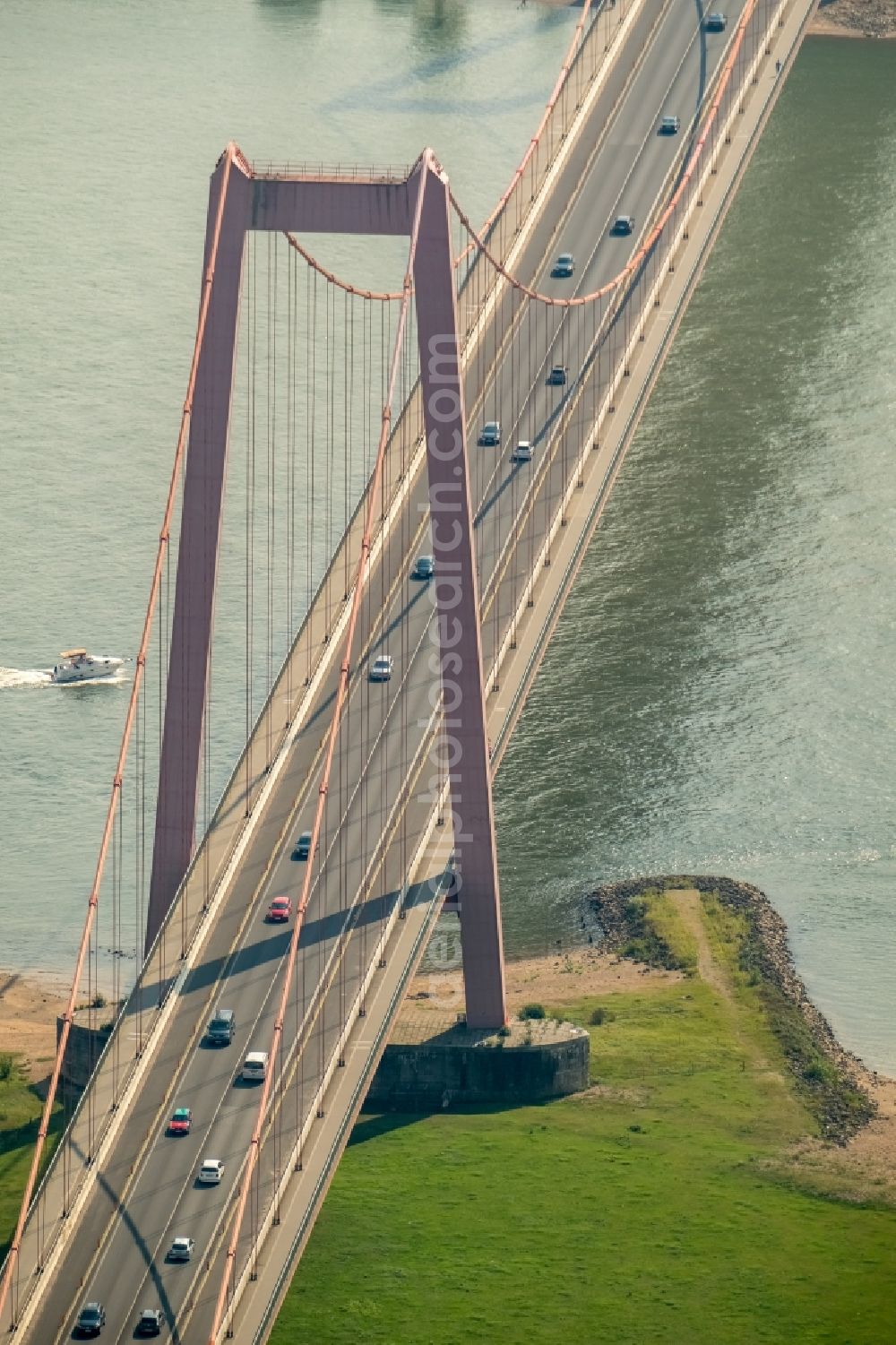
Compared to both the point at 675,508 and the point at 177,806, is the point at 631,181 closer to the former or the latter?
the point at 675,508

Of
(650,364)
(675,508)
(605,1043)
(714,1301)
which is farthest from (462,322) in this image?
(714,1301)

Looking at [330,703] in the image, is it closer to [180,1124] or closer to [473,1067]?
[473,1067]

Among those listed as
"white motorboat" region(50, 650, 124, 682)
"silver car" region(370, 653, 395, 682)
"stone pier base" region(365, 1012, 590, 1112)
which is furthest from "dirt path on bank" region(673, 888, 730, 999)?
"white motorboat" region(50, 650, 124, 682)

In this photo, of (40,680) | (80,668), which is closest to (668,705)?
(80,668)

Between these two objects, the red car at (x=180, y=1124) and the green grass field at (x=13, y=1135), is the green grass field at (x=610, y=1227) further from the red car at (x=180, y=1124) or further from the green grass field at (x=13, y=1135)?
the green grass field at (x=13, y=1135)

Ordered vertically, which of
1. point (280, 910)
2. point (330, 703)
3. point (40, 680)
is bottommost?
point (280, 910)

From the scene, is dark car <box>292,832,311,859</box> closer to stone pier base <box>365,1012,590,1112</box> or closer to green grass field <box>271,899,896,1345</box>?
stone pier base <box>365,1012,590,1112</box>
